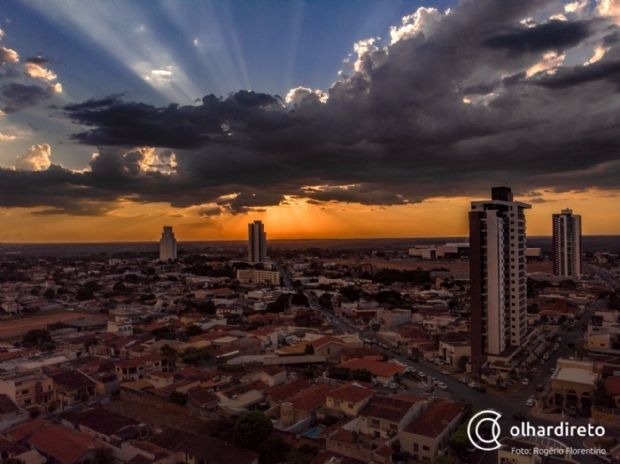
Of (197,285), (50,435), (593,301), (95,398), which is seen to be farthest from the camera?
(197,285)

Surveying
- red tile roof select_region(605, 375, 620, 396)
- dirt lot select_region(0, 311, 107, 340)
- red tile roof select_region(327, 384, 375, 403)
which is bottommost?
dirt lot select_region(0, 311, 107, 340)

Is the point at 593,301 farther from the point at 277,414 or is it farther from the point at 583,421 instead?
the point at 277,414

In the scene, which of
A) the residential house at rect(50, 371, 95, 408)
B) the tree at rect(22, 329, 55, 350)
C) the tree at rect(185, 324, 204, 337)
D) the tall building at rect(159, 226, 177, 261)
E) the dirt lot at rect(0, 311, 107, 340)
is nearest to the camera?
the residential house at rect(50, 371, 95, 408)

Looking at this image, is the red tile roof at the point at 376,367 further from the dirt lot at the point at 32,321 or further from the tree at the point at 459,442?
the dirt lot at the point at 32,321

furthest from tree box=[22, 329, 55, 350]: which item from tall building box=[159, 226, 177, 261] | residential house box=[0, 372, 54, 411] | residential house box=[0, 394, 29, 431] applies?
tall building box=[159, 226, 177, 261]

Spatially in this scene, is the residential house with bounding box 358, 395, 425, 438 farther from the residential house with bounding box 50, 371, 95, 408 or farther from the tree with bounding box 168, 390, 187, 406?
the residential house with bounding box 50, 371, 95, 408

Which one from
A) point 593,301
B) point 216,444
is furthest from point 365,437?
point 593,301
